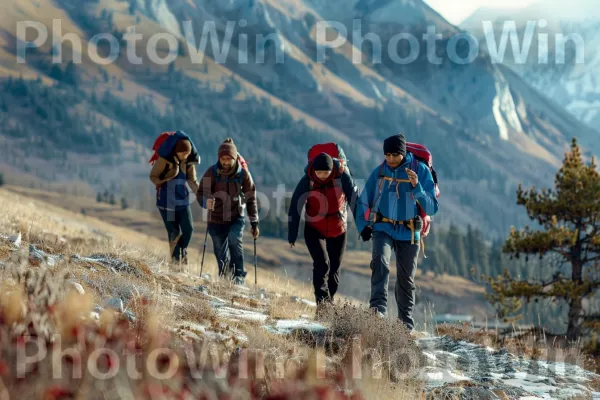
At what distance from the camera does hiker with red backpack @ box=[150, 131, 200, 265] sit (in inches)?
486

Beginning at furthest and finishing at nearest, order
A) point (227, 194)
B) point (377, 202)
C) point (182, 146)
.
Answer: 1. point (182, 146)
2. point (227, 194)
3. point (377, 202)

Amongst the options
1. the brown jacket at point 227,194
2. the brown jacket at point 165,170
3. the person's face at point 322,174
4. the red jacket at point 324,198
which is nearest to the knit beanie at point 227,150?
the brown jacket at point 227,194

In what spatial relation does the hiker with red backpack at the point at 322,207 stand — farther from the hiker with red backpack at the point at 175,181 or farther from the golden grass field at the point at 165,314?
the hiker with red backpack at the point at 175,181

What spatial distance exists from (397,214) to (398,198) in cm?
21

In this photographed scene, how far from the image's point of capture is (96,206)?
138250mm

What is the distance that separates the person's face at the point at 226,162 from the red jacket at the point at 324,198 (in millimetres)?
1893

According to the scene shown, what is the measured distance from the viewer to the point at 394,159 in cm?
868

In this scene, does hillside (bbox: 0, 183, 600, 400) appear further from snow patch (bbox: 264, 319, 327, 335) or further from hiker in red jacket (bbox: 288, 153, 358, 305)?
hiker in red jacket (bbox: 288, 153, 358, 305)

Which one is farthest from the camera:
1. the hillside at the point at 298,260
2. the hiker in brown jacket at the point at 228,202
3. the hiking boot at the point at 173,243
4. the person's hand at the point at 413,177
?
the hillside at the point at 298,260

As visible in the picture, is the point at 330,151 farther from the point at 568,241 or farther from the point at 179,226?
the point at 568,241

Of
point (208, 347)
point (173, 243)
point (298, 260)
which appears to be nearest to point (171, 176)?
point (173, 243)

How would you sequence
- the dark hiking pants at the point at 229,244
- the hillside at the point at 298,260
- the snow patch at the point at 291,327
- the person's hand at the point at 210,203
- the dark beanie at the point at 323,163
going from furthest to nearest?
1. the hillside at the point at 298,260
2. the dark hiking pants at the point at 229,244
3. the person's hand at the point at 210,203
4. the dark beanie at the point at 323,163
5. the snow patch at the point at 291,327

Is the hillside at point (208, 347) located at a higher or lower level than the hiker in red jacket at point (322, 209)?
lower

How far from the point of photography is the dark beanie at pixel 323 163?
9508 millimetres
